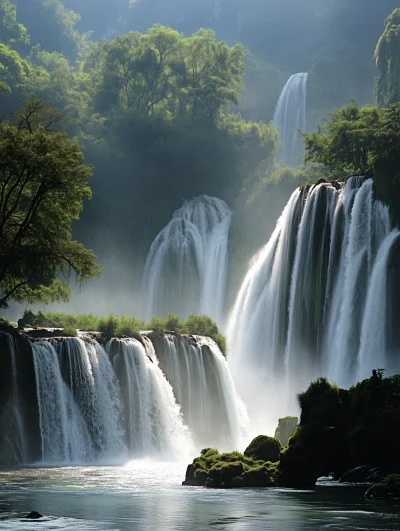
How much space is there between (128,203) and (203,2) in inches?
3417

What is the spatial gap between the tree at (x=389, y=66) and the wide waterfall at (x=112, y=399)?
43.2 meters

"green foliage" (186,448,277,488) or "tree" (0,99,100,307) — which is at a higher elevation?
"tree" (0,99,100,307)

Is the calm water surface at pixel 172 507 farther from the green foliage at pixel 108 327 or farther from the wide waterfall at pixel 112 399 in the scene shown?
the green foliage at pixel 108 327

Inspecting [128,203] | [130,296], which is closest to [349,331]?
[130,296]

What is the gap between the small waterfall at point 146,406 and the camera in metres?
47.2

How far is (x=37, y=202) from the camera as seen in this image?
42.3 m

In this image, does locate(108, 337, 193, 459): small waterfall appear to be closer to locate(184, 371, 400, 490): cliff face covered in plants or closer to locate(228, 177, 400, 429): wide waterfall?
locate(228, 177, 400, 429): wide waterfall

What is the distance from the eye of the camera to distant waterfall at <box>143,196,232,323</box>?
77.6 metres

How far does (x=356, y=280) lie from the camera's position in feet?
183

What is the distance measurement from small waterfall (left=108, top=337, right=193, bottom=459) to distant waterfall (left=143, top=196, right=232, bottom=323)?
26528mm

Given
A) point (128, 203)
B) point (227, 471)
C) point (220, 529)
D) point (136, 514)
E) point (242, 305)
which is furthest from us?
point (128, 203)

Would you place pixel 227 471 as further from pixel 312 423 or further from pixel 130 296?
pixel 130 296

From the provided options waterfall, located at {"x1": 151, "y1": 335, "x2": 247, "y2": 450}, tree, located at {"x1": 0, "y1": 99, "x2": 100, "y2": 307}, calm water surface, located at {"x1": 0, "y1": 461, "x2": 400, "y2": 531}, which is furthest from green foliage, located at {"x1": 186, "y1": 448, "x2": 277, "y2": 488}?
waterfall, located at {"x1": 151, "y1": 335, "x2": 247, "y2": 450}

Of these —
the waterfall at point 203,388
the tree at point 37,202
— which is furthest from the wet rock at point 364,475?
the waterfall at point 203,388
